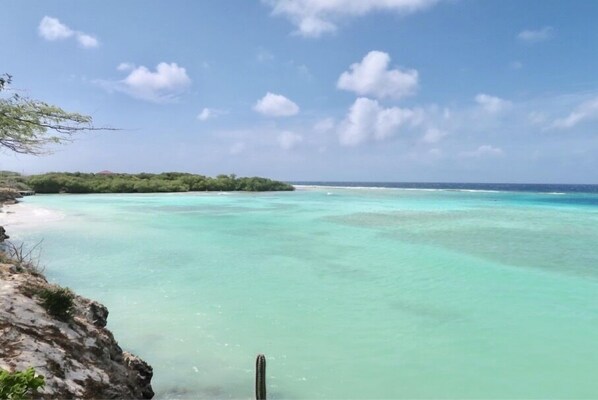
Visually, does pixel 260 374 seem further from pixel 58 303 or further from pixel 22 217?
pixel 22 217

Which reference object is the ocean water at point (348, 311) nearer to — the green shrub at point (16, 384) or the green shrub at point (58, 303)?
the green shrub at point (58, 303)

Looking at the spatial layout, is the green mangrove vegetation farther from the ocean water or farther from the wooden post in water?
the wooden post in water

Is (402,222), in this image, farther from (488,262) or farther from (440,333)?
(440,333)

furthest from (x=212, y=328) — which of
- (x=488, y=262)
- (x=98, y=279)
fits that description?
(x=488, y=262)

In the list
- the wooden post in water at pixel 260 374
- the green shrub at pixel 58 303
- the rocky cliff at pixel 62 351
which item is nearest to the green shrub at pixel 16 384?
the rocky cliff at pixel 62 351

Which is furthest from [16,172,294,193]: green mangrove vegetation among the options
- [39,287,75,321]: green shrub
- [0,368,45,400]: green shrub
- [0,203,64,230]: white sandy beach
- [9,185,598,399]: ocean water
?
[0,368,45,400]: green shrub

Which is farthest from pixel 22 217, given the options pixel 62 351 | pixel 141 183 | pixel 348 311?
pixel 141 183
